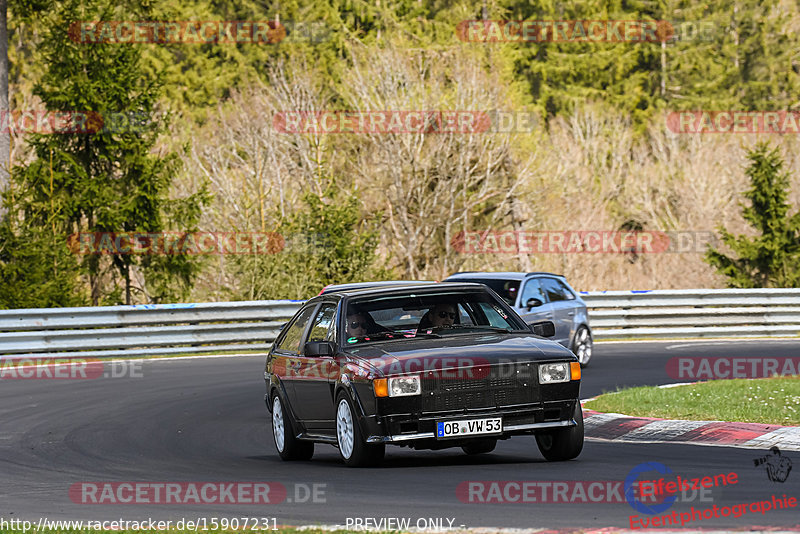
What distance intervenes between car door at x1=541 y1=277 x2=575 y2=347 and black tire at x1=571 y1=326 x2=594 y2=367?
0.27 m

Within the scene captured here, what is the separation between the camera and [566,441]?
33.4ft

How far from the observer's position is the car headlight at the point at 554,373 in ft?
32.7

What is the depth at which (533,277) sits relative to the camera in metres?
20.7

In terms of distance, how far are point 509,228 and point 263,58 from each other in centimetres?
1884

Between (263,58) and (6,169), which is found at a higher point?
(263,58)

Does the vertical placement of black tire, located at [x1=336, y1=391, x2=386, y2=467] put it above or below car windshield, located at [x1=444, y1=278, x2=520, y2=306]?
above

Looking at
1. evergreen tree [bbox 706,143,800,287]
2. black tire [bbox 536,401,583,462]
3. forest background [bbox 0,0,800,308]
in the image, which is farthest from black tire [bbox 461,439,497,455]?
evergreen tree [bbox 706,143,800,287]

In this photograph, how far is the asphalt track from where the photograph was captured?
26.0ft

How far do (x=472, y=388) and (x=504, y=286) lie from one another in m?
10.4

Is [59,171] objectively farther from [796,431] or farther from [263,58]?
[263,58]

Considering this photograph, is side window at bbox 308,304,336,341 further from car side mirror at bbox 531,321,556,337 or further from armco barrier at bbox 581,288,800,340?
armco barrier at bbox 581,288,800,340

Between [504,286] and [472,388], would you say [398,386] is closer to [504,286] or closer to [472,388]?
[472,388]

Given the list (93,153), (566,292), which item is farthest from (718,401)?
(93,153)

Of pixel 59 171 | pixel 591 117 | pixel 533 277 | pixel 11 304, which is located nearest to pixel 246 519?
pixel 533 277
